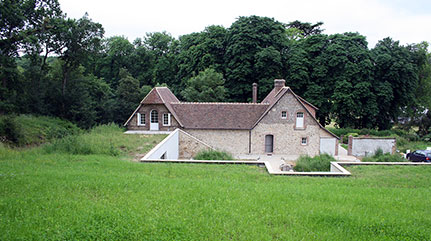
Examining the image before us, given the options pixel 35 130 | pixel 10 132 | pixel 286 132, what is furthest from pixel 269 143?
pixel 10 132

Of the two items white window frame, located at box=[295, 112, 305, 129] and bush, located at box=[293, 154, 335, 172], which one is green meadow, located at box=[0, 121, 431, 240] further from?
white window frame, located at box=[295, 112, 305, 129]

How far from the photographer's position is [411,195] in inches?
360

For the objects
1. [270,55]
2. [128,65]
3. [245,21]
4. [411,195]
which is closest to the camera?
[411,195]

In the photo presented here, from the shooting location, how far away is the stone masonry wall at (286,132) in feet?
87.2

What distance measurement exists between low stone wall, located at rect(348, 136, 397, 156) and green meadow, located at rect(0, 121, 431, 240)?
16.0 m

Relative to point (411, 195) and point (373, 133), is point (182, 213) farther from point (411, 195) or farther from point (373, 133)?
point (373, 133)

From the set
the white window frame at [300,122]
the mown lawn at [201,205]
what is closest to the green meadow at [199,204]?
the mown lawn at [201,205]

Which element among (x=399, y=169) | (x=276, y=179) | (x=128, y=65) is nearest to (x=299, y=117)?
(x=399, y=169)

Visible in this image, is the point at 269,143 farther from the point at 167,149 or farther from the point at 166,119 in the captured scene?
the point at 167,149

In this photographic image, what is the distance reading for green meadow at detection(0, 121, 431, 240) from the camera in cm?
628

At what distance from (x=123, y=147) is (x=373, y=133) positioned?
29.8m

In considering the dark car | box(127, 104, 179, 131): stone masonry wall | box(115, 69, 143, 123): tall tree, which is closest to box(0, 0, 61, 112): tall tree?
box(127, 104, 179, 131): stone masonry wall

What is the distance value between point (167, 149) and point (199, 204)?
474 inches

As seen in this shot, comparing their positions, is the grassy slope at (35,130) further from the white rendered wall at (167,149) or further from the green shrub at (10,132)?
the white rendered wall at (167,149)
